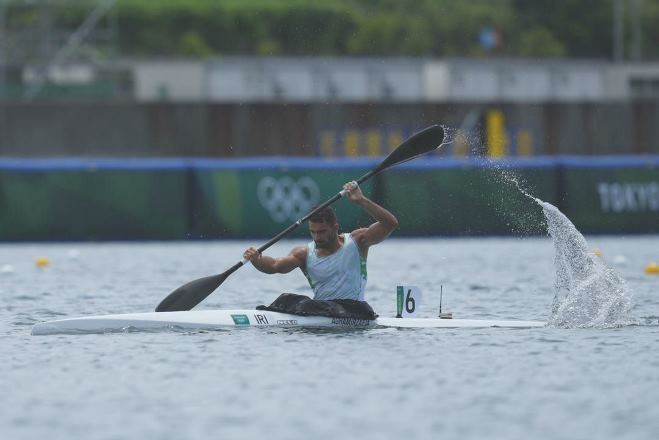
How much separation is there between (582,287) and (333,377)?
4.53 m

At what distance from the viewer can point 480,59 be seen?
53.1 metres

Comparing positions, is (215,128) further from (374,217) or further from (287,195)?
(374,217)

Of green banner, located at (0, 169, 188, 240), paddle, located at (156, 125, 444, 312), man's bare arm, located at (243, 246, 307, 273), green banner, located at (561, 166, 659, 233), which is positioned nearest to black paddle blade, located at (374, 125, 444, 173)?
paddle, located at (156, 125, 444, 312)

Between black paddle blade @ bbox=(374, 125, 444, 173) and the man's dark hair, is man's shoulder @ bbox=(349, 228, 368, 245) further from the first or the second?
black paddle blade @ bbox=(374, 125, 444, 173)

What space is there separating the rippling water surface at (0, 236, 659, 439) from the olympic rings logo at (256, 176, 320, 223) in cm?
986

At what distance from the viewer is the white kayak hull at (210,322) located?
1534 cm

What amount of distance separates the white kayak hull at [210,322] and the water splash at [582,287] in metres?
0.48

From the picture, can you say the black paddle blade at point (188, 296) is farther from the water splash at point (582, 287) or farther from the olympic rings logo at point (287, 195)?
the olympic rings logo at point (287, 195)

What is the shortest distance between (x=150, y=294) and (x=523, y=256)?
868 cm

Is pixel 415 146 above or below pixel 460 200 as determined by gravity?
below

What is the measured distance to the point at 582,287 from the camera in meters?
16.1

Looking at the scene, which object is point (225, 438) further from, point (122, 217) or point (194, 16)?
point (194, 16)

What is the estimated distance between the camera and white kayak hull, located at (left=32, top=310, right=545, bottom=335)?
15344 millimetres

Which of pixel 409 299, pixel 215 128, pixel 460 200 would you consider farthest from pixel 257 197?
pixel 409 299
